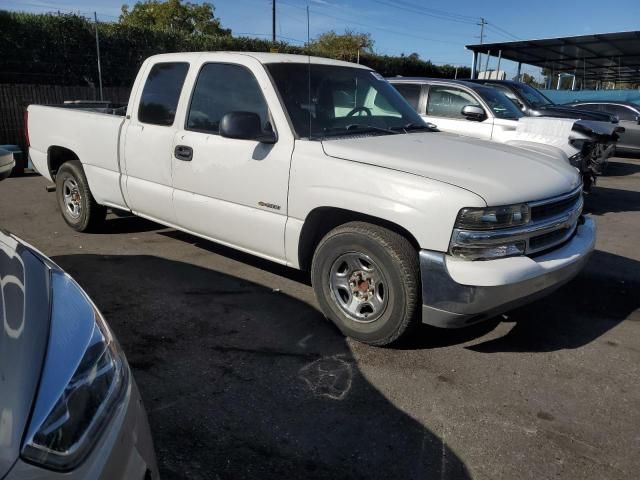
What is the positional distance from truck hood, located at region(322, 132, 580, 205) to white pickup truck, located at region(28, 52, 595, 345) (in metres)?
0.01

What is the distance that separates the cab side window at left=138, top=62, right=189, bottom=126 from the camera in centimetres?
487

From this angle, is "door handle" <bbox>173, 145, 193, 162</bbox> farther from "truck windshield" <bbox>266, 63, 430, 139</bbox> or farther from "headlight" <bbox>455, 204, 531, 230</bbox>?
"headlight" <bbox>455, 204, 531, 230</bbox>

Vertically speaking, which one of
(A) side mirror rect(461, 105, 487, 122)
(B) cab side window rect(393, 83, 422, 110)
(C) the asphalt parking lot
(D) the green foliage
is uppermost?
(D) the green foliage

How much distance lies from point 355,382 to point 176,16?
44.6 meters

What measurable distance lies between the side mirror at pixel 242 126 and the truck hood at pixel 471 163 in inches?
20.4

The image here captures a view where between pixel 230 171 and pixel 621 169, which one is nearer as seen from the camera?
pixel 230 171

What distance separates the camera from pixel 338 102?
4.51 meters

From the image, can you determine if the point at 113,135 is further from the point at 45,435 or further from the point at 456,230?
the point at 45,435

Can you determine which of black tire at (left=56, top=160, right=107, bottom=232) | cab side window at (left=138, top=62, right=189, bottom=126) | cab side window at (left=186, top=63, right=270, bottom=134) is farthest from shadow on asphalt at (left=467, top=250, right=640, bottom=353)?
black tire at (left=56, top=160, right=107, bottom=232)

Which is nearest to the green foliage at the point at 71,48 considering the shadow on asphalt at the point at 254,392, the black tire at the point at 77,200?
the black tire at the point at 77,200

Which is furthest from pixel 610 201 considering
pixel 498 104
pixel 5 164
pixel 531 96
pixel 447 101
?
pixel 5 164

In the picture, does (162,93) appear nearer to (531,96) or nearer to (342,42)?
(531,96)

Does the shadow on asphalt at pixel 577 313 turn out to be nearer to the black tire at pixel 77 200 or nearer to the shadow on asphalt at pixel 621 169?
the black tire at pixel 77 200

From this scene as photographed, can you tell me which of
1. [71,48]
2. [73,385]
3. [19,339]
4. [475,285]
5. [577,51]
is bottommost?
[475,285]
